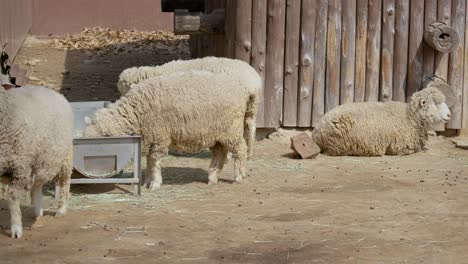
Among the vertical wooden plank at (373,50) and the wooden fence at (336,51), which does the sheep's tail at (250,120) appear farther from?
the vertical wooden plank at (373,50)

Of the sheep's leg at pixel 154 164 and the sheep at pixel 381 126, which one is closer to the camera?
the sheep's leg at pixel 154 164

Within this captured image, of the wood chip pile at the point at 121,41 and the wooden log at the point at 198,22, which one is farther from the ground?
the wooden log at the point at 198,22

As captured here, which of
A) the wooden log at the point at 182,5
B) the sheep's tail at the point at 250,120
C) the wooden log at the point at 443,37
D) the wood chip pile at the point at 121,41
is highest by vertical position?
the wooden log at the point at 182,5

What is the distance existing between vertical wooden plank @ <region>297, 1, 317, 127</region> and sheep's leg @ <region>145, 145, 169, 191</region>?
3441 mm

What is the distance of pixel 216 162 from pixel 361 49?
3614 millimetres

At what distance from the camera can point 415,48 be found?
39.9 feet

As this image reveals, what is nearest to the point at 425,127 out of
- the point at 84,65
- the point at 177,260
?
the point at 177,260

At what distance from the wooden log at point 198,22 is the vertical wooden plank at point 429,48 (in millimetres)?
2853

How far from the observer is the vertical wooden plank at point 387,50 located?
473 inches

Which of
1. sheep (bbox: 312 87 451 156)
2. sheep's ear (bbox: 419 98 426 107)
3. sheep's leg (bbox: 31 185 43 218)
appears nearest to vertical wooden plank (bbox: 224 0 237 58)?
sheep (bbox: 312 87 451 156)

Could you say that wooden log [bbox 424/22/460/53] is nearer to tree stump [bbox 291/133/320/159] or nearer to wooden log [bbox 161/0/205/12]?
tree stump [bbox 291/133/320/159]

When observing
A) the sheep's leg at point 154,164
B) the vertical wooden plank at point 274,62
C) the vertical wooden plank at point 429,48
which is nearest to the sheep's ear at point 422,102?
the vertical wooden plank at point 429,48

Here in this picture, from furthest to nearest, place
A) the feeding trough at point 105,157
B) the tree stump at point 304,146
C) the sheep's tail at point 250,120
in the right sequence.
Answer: the tree stump at point 304,146 → the sheep's tail at point 250,120 → the feeding trough at point 105,157

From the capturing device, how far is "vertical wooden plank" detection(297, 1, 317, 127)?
11.9 metres
